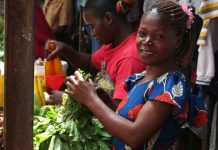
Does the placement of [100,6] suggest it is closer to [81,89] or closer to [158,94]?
[81,89]

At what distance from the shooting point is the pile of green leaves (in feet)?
7.22

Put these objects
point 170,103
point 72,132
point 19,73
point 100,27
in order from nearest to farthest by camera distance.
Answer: point 19,73, point 170,103, point 72,132, point 100,27

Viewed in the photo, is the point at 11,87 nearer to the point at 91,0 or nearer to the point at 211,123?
the point at 91,0

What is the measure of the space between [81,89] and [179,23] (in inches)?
22.8

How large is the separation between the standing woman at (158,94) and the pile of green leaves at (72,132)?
0.65ft

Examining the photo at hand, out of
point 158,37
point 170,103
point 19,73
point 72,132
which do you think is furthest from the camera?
point 72,132

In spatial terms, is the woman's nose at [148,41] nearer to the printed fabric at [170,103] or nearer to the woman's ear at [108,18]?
the printed fabric at [170,103]

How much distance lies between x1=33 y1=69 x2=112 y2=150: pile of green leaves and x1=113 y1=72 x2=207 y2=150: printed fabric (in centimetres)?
21

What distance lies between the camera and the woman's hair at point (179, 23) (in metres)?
1.96

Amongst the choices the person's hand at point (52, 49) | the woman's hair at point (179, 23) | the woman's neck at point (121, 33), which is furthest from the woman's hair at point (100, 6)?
the woman's hair at point (179, 23)

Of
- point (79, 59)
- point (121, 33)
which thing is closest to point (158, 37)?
point (121, 33)

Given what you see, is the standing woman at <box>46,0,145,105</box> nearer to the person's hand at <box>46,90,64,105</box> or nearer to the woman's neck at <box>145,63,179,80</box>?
the person's hand at <box>46,90,64,105</box>

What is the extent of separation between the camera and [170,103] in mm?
1824

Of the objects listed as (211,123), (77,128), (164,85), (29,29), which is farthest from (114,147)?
(211,123)
